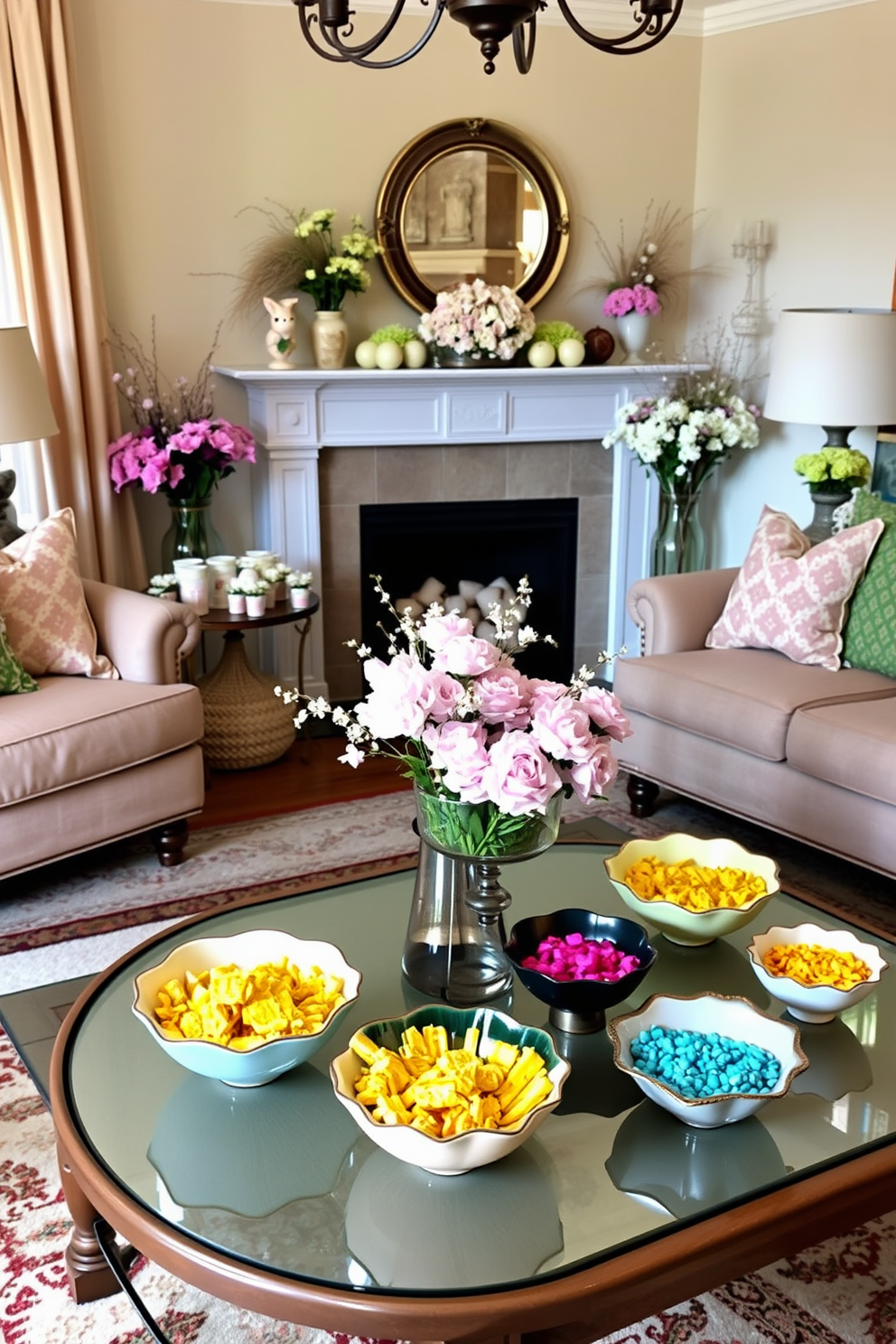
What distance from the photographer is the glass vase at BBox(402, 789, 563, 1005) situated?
1.90 m

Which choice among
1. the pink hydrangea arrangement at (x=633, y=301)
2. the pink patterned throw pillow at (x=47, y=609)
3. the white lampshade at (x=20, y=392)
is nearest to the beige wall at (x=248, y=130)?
the pink hydrangea arrangement at (x=633, y=301)

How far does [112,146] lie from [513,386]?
5.25ft

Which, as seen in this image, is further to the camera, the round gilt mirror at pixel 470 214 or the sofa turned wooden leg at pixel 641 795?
the round gilt mirror at pixel 470 214

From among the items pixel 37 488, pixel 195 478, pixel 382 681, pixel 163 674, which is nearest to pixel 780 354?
pixel 195 478

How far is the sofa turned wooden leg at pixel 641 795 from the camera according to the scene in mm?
3771

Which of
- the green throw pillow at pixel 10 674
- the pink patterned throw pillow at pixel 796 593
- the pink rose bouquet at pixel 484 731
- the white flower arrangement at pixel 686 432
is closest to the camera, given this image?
the pink rose bouquet at pixel 484 731

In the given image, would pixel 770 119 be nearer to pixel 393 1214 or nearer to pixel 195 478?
pixel 195 478

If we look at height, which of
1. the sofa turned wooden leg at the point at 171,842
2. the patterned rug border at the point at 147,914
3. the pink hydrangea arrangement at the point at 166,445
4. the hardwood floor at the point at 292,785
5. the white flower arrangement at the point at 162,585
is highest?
the pink hydrangea arrangement at the point at 166,445

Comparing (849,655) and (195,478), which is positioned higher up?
(195,478)

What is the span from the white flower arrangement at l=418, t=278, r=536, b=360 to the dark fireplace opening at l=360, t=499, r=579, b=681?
611 millimetres

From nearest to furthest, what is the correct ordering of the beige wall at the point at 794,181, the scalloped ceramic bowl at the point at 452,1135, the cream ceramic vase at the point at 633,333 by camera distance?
the scalloped ceramic bowl at the point at 452,1135, the beige wall at the point at 794,181, the cream ceramic vase at the point at 633,333

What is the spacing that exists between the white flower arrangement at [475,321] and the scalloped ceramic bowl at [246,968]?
10.0 feet

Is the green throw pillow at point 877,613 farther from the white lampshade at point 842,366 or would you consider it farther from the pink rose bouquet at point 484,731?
the pink rose bouquet at point 484,731

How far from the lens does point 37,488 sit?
13.8 ft
